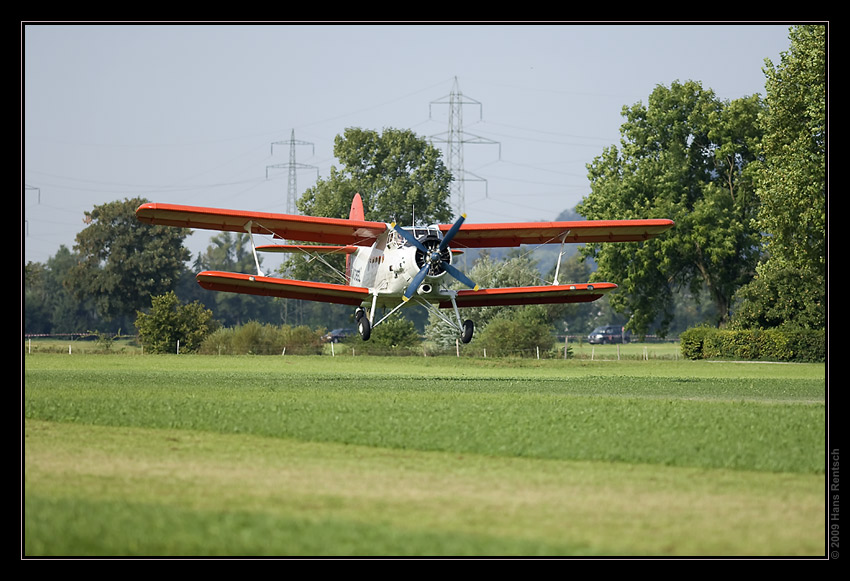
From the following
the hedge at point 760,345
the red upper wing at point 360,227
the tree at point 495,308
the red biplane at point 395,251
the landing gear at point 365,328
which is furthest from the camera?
the tree at point 495,308

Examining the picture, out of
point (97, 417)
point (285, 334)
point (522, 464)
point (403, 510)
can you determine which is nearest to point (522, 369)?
point (285, 334)

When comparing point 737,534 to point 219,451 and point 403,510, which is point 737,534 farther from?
point 219,451

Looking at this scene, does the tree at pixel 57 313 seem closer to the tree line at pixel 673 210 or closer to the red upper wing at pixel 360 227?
the tree line at pixel 673 210

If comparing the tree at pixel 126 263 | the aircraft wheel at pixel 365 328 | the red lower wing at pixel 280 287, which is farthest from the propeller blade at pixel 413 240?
the tree at pixel 126 263

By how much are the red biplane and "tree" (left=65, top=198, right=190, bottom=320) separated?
60.0 m

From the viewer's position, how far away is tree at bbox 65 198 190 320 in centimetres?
9362

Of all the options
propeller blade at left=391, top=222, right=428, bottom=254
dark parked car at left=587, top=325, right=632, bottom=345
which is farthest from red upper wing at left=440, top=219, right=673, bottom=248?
dark parked car at left=587, top=325, right=632, bottom=345

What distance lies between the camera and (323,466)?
13641mm

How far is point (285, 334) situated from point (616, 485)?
52.0 metres

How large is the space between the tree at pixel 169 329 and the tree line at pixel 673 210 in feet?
8.19

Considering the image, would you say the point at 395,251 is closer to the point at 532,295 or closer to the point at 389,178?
the point at 532,295

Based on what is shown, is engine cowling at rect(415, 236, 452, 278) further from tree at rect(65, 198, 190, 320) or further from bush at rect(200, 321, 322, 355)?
tree at rect(65, 198, 190, 320)

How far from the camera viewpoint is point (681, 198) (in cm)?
6525

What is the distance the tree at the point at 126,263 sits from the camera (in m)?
93.6
